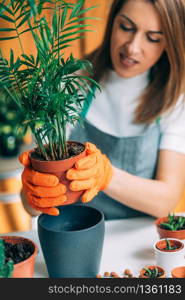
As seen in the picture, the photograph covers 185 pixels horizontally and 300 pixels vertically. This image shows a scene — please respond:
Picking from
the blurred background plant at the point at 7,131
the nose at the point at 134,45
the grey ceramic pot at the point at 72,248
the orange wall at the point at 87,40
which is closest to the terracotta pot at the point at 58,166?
the grey ceramic pot at the point at 72,248

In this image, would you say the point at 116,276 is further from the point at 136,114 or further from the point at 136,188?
the point at 136,114

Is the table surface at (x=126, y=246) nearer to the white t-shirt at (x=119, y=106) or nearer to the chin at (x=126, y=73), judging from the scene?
the white t-shirt at (x=119, y=106)

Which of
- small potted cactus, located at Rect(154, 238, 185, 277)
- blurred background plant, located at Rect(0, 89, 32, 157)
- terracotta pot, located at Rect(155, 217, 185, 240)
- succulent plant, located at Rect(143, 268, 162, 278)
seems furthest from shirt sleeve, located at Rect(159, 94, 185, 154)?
blurred background plant, located at Rect(0, 89, 32, 157)

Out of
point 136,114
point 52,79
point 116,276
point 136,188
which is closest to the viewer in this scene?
point 52,79

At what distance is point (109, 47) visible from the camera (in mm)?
1703

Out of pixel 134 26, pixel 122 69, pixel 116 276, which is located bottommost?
pixel 116 276

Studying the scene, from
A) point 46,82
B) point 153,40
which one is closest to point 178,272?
point 46,82

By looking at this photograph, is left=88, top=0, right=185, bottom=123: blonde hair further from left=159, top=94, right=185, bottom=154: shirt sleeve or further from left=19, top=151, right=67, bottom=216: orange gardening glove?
left=19, top=151, right=67, bottom=216: orange gardening glove

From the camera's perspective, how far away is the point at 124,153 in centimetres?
171

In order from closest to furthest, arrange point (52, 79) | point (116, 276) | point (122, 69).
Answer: point (52, 79)
point (116, 276)
point (122, 69)

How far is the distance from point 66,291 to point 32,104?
433 millimetres

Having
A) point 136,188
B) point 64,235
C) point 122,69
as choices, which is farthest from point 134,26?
point 64,235

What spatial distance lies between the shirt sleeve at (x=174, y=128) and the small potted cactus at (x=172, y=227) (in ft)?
1.38

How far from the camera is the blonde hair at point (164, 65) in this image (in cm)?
144
